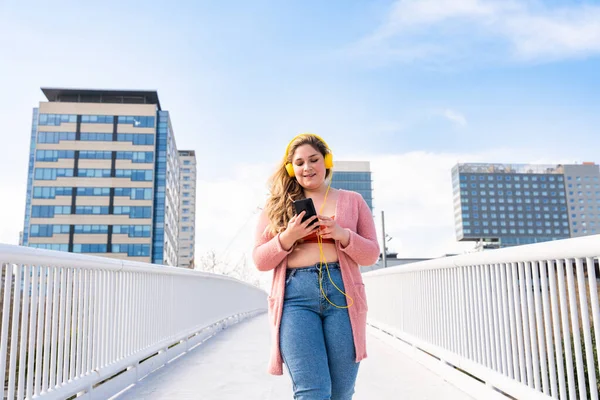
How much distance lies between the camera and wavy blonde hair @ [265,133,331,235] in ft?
7.22

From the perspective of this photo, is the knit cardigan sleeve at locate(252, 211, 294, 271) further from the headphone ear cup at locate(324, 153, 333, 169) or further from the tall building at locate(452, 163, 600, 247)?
the tall building at locate(452, 163, 600, 247)

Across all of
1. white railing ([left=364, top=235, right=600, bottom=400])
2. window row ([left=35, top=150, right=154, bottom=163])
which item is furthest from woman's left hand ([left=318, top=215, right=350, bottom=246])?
window row ([left=35, top=150, right=154, bottom=163])

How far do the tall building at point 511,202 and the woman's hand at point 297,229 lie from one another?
137 metres

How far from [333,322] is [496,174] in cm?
15001

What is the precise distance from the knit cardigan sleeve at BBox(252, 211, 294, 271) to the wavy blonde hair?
0.18 ft

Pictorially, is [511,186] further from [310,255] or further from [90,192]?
[310,255]

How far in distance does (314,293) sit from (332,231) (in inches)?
10.5

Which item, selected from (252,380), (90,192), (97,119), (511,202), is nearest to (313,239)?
(252,380)

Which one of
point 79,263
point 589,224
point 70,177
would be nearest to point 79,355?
point 79,263

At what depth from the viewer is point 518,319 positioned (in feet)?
11.2

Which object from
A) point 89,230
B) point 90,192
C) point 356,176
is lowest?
point 89,230

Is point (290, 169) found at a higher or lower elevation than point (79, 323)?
higher

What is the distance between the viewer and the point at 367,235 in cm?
229

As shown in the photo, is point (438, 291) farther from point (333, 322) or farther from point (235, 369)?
point (333, 322)
